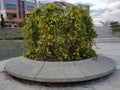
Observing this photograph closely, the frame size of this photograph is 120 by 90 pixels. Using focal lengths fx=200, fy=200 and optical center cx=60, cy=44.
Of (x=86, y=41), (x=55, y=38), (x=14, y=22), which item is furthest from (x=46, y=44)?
(x=14, y=22)

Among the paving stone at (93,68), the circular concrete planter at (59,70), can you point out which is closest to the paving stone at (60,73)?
the circular concrete planter at (59,70)

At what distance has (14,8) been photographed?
60.6 m

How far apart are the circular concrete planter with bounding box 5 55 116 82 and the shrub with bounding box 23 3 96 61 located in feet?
1.16

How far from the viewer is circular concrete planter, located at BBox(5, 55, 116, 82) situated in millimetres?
4285

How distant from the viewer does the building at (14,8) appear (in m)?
57.4

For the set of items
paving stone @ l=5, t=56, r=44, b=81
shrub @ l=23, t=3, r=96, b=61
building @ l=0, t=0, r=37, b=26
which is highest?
building @ l=0, t=0, r=37, b=26

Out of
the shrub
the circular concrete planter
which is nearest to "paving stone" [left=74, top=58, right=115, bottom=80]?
the circular concrete planter

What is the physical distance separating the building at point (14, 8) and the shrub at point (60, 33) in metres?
50.6

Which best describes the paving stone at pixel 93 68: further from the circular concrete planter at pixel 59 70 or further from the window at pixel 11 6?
the window at pixel 11 6

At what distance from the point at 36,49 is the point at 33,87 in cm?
130

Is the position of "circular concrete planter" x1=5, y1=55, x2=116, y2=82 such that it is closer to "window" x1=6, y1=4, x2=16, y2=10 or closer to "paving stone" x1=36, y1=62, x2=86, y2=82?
"paving stone" x1=36, y1=62, x2=86, y2=82

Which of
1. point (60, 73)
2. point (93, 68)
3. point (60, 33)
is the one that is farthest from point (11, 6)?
point (60, 73)

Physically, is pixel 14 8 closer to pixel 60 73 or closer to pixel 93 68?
pixel 93 68

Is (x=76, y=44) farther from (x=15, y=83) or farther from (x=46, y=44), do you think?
(x=15, y=83)
